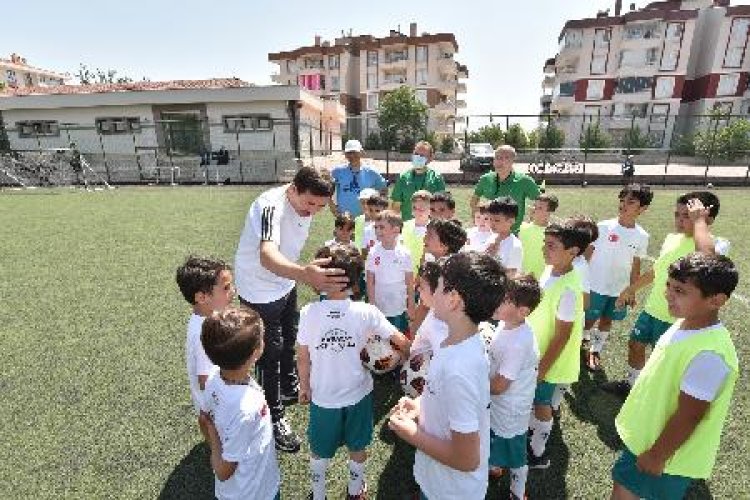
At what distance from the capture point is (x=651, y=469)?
7.38 ft

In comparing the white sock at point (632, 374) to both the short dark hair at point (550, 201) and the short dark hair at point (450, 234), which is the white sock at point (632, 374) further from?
the short dark hair at point (450, 234)

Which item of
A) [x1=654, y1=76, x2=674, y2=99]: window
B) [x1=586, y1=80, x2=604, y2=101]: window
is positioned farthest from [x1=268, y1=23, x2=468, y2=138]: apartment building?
[x1=654, y1=76, x2=674, y2=99]: window

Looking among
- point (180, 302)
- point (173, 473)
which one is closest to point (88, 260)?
point (180, 302)

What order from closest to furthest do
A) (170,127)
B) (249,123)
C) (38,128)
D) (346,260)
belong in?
(346,260) → (170,127) → (249,123) → (38,128)

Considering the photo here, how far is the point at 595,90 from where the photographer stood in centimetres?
5397

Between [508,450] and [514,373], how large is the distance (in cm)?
60

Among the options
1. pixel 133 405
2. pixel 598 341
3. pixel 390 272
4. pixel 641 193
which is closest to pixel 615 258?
pixel 641 193

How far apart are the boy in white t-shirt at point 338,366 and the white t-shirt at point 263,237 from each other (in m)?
0.75

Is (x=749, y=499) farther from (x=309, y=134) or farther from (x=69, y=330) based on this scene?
(x=309, y=134)

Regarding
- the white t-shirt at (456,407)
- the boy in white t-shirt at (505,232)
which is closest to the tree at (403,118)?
the boy in white t-shirt at (505,232)

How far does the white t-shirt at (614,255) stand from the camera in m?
4.78

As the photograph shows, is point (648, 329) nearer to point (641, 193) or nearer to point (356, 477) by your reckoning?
point (641, 193)

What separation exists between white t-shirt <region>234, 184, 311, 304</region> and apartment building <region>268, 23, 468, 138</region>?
53.6m

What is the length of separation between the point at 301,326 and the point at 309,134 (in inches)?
1219
